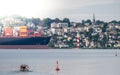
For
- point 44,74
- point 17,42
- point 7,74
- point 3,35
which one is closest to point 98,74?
point 44,74

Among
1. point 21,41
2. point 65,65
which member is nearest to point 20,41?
point 21,41

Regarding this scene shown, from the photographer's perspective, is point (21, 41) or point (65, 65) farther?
point (21, 41)

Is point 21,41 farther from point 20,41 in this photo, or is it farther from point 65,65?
point 65,65

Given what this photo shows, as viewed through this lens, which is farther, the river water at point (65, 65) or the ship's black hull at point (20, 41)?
the ship's black hull at point (20, 41)

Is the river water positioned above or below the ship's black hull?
below

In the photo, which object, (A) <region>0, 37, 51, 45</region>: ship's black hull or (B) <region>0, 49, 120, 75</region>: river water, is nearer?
(B) <region>0, 49, 120, 75</region>: river water

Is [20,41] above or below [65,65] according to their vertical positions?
above

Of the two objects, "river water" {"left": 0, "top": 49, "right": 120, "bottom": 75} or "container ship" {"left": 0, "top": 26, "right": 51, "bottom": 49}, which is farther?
"container ship" {"left": 0, "top": 26, "right": 51, "bottom": 49}

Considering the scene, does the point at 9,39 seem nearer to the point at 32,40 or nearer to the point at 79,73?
the point at 32,40

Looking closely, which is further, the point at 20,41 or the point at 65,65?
the point at 20,41

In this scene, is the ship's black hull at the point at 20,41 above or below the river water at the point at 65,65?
above

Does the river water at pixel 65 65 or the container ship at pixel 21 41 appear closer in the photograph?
the river water at pixel 65 65
